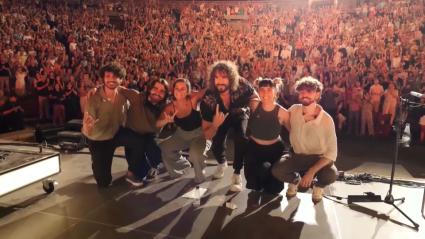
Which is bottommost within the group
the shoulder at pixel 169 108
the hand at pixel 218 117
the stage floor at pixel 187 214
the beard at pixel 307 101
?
the stage floor at pixel 187 214

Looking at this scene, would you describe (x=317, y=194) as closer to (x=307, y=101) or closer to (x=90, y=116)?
(x=307, y=101)

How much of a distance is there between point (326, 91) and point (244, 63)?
1982mm

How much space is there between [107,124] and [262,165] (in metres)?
1.85

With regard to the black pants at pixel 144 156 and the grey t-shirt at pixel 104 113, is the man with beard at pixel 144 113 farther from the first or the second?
the grey t-shirt at pixel 104 113

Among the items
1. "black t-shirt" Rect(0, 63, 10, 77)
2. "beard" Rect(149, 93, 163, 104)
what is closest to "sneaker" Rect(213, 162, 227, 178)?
"beard" Rect(149, 93, 163, 104)

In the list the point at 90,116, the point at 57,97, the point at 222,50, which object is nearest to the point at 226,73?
the point at 90,116

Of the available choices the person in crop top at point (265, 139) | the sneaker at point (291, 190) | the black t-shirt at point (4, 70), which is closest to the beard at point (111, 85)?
the person in crop top at point (265, 139)

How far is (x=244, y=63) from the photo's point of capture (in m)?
8.34

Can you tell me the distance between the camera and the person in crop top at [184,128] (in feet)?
14.4

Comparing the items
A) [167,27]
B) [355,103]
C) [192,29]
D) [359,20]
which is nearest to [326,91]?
[355,103]

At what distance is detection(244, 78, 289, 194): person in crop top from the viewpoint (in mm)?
3795

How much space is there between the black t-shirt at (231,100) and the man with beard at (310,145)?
0.74 m

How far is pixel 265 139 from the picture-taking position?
3.85 meters

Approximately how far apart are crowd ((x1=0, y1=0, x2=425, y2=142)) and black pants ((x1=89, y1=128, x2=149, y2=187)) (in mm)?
3888
